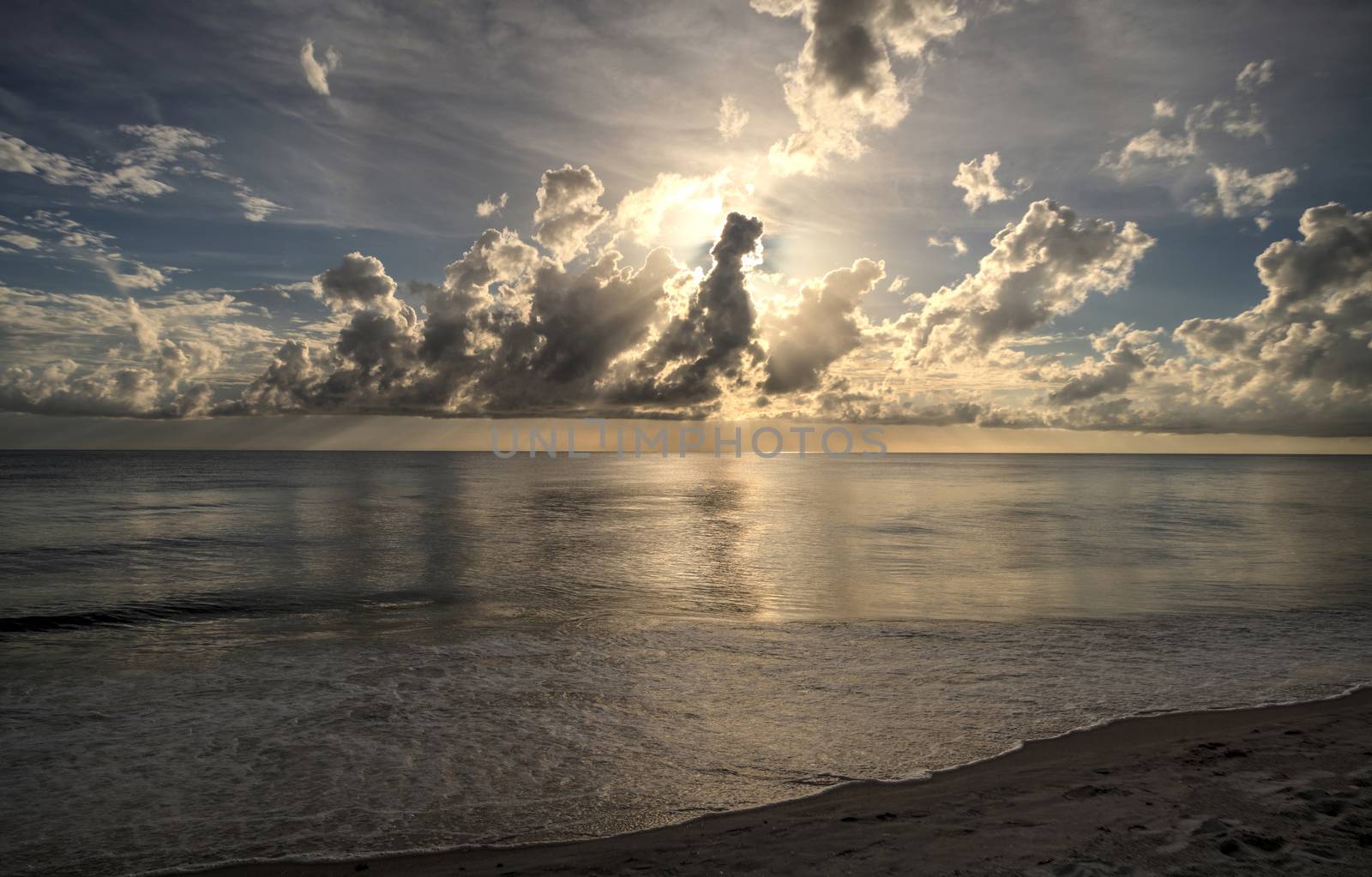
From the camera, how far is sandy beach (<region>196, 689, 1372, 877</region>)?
6.70 meters

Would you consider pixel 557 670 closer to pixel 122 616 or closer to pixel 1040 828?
pixel 1040 828

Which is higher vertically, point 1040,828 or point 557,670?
point 1040,828

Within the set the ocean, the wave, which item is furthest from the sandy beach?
the wave

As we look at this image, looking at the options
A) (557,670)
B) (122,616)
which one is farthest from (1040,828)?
(122,616)

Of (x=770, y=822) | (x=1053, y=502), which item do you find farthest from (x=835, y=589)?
(x=1053, y=502)

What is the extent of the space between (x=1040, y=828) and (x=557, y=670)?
8.72 m

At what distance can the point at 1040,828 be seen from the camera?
289 inches

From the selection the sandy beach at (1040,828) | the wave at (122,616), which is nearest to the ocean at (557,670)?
the wave at (122,616)

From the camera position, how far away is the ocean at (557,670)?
27.3ft

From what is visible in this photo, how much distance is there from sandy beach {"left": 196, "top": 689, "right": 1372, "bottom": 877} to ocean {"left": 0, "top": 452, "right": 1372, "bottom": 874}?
0.45 metres

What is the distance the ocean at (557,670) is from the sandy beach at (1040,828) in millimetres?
445

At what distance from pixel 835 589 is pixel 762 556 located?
8677 mm

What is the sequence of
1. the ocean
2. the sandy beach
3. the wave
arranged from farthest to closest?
the wave
the ocean
the sandy beach

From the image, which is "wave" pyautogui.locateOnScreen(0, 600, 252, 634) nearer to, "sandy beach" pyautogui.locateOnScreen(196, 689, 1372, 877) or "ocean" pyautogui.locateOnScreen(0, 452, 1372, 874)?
"ocean" pyautogui.locateOnScreen(0, 452, 1372, 874)
